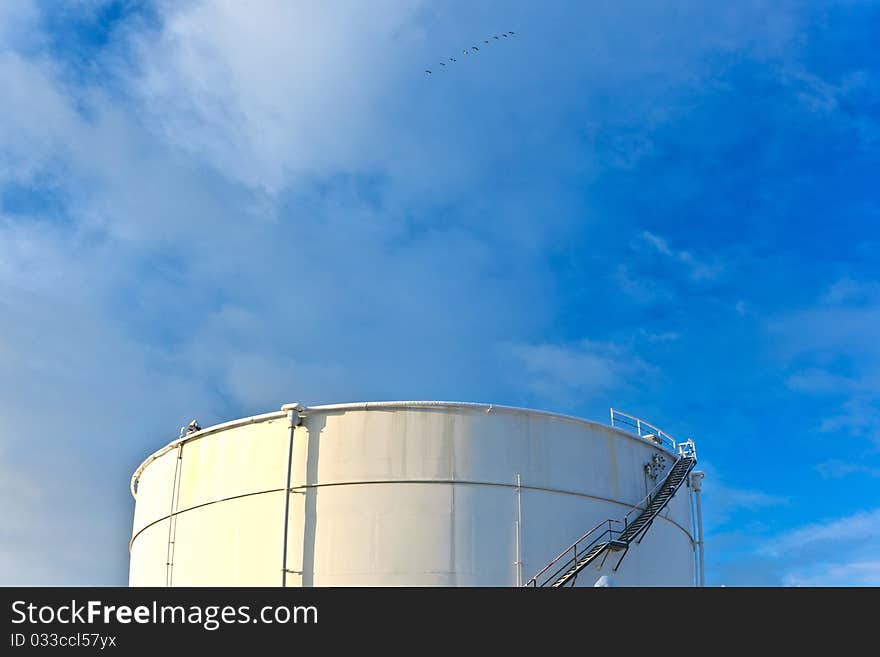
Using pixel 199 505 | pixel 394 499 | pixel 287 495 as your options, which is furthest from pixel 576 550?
pixel 199 505

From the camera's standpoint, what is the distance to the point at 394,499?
2480 cm

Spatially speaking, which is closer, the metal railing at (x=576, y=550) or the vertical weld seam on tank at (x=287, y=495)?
the vertical weld seam on tank at (x=287, y=495)

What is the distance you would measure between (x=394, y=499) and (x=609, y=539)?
19.6 feet

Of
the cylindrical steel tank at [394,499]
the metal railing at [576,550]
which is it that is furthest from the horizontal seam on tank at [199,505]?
the metal railing at [576,550]

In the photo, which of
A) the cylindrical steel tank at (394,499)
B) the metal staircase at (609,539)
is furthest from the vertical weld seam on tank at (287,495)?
the metal staircase at (609,539)

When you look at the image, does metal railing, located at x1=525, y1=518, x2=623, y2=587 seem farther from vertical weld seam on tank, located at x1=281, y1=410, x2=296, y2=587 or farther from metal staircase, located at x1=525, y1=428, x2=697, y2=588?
vertical weld seam on tank, located at x1=281, y1=410, x2=296, y2=587

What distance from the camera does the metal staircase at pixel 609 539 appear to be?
2512 centimetres

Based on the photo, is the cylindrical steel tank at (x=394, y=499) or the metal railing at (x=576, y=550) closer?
the cylindrical steel tank at (x=394, y=499)

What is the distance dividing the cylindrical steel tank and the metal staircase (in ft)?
0.78

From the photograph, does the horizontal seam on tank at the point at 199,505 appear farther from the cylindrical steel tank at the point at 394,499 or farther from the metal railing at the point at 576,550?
the metal railing at the point at 576,550

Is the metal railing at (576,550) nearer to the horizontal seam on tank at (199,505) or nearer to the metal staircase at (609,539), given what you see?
the metal staircase at (609,539)

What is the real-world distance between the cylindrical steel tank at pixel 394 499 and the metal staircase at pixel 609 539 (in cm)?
24

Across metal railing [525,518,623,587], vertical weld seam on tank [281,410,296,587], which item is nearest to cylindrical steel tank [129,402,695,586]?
vertical weld seam on tank [281,410,296,587]
